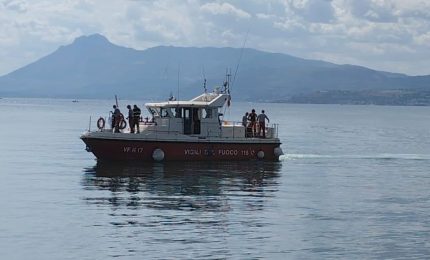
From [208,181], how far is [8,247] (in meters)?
17.6

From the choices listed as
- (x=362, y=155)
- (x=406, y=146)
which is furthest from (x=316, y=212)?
(x=406, y=146)

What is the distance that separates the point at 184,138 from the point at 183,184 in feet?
30.8

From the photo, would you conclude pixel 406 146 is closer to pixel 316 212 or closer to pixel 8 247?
pixel 316 212

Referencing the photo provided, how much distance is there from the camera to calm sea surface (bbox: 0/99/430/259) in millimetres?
25750

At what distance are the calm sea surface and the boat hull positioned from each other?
2.61 ft

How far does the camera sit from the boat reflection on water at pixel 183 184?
34656 mm

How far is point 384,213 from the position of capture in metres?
33.0

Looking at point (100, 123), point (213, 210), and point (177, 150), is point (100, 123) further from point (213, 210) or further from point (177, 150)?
point (213, 210)

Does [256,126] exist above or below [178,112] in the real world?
below

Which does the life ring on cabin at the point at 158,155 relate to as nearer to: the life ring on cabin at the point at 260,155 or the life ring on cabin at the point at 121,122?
the life ring on cabin at the point at 121,122

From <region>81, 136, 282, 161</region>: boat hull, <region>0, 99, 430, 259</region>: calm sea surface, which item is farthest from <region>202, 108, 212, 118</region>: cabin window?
<region>0, 99, 430, 259</region>: calm sea surface

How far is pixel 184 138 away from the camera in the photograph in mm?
50062

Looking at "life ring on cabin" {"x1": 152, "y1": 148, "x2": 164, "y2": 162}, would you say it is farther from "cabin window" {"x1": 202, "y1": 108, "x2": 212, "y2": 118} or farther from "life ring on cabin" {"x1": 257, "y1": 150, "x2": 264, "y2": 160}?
"life ring on cabin" {"x1": 257, "y1": 150, "x2": 264, "y2": 160}

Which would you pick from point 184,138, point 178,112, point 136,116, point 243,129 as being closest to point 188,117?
point 178,112
